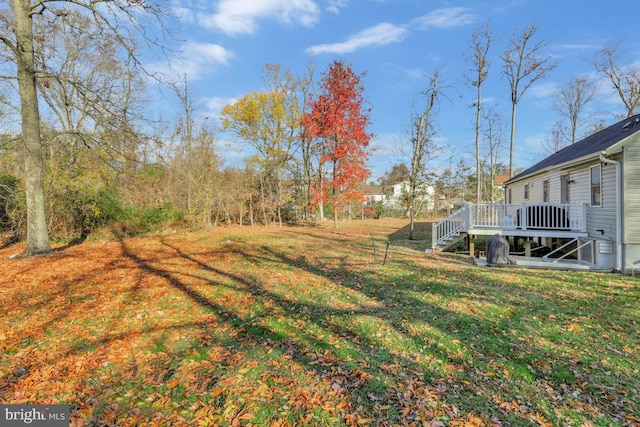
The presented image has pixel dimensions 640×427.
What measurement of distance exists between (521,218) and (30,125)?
1522cm

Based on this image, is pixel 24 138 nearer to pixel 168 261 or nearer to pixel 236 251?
pixel 168 261

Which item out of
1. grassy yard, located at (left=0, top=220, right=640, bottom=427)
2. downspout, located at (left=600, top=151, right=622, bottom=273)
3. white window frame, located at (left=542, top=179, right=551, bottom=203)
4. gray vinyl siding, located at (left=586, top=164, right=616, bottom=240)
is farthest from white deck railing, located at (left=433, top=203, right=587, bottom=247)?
white window frame, located at (left=542, top=179, right=551, bottom=203)

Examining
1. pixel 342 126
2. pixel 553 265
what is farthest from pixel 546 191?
pixel 342 126

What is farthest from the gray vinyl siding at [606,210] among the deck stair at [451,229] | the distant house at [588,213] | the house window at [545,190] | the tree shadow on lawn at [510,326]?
the house window at [545,190]

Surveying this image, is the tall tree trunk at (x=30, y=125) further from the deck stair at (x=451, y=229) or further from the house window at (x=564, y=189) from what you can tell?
the house window at (x=564, y=189)

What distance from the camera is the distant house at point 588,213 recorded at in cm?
802

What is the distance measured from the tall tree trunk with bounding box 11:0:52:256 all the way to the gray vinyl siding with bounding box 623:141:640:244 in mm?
15853

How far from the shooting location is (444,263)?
9359 mm

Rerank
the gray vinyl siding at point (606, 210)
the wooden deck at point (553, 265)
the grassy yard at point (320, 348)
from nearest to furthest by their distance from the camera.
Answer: the grassy yard at point (320, 348) → the gray vinyl siding at point (606, 210) → the wooden deck at point (553, 265)

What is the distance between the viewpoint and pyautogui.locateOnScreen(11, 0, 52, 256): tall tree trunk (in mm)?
8102

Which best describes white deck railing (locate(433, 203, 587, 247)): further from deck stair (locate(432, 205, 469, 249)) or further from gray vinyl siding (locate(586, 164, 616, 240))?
gray vinyl siding (locate(586, 164, 616, 240))

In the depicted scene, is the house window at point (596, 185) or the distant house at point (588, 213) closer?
the distant house at point (588, 213)

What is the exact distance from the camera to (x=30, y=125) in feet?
27.6

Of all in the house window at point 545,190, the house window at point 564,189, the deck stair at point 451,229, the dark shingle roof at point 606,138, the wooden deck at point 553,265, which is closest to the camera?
the wooden deck at point 553,265
